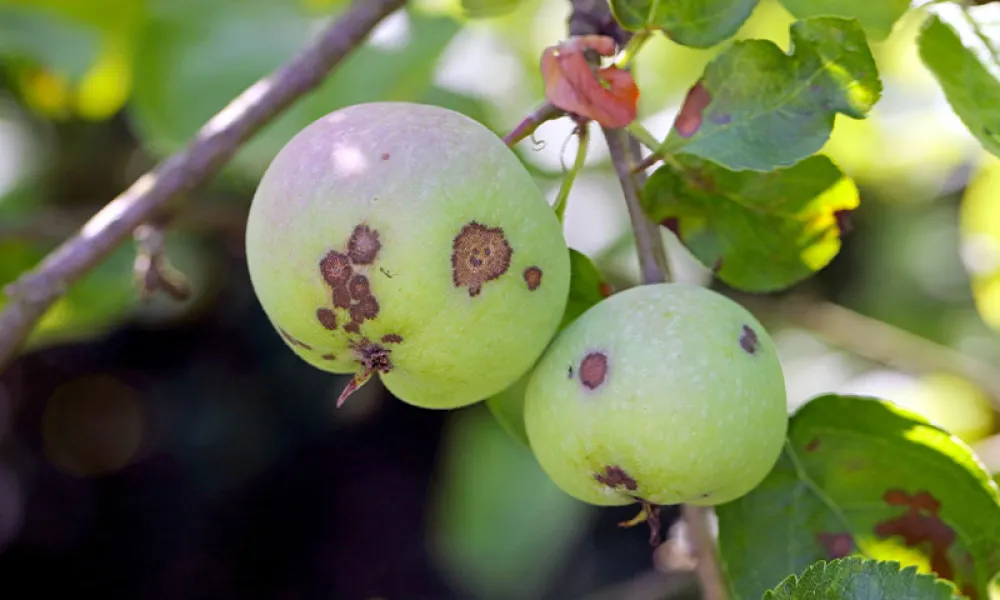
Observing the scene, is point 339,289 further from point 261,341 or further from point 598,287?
point 261,341

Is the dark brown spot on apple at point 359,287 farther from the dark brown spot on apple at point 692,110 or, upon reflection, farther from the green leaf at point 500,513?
the green leaf at point 500,513

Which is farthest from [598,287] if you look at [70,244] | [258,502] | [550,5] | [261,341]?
[258,502]

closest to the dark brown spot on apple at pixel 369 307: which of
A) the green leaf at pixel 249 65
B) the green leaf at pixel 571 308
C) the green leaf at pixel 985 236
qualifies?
the green leaf at pixel 571 308

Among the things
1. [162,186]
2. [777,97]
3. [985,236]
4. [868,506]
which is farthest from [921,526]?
[162,186]

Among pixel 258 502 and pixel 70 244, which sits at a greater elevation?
pixel 70 244

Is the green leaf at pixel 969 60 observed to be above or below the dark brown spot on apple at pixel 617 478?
above

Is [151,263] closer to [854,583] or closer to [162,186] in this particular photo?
[162,186]

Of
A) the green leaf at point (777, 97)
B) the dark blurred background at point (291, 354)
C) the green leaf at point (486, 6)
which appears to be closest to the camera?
the green leaf at point (777, 97)
